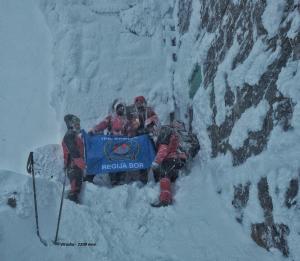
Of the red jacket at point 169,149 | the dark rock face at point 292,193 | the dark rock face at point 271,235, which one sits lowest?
the red jacket at point 169,149

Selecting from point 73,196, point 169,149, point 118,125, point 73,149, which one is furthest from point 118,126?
point 73,196

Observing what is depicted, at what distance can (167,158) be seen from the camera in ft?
20.0

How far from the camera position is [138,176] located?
20.9ft

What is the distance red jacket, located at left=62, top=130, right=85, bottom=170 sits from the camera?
6.25m

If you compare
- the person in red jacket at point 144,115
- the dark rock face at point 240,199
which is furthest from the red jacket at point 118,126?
the dark rock face at point 240,199

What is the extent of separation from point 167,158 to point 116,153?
74 centimetres

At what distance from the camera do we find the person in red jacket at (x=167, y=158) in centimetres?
596

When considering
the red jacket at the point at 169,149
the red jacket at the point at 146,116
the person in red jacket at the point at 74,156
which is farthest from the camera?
the red jacket at the point at 146,116

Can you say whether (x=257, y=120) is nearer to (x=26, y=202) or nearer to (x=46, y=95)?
(x=26, y=202)

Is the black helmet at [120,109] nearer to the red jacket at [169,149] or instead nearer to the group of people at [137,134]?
the group of people at [137,134]

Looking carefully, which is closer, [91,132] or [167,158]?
[167,158]

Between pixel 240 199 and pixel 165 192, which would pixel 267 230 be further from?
pixel 165 192

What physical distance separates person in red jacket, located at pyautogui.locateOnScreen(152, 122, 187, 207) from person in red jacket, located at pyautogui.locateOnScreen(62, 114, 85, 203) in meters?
0.95

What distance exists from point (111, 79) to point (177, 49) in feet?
3.95
